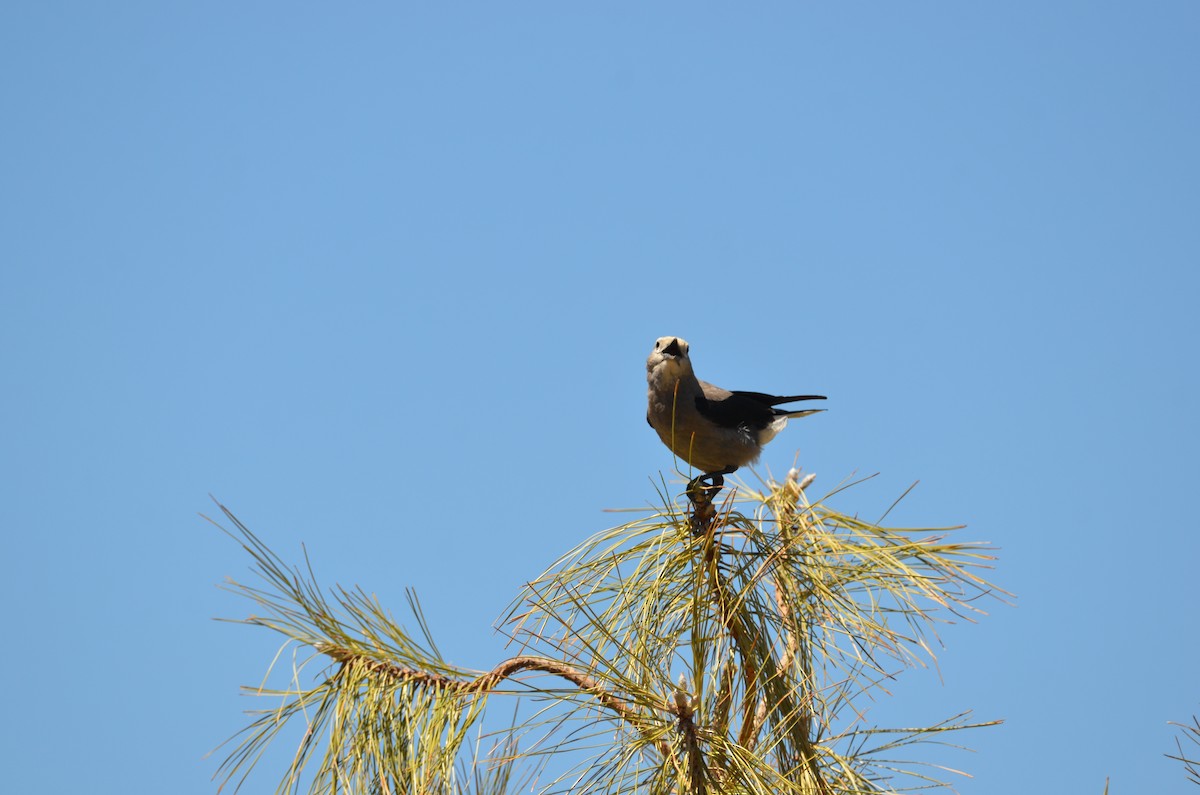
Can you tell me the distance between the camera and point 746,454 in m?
5.07

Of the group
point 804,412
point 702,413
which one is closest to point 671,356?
point 702,413

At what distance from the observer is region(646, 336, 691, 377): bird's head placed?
16.2 feet

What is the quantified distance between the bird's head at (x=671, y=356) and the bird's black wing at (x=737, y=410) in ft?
0.58

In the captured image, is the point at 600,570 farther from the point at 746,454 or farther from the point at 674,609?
the point at 746,454

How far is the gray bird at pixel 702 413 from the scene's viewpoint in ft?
15.9

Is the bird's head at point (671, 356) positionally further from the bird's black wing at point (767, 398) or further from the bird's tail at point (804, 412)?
the bird's tail at point (804, 412)

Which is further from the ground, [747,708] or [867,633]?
[867,633]

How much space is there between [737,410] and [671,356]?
0.46 m

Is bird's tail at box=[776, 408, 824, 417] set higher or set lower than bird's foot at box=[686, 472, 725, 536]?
higher

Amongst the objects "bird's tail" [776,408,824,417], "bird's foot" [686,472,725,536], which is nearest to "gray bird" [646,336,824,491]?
"bird's tail" [776,408,824,417]

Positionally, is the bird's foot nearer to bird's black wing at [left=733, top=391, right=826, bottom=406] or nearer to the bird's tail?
bird's black wing at [left=733, top=391, right=826, bottom=406]

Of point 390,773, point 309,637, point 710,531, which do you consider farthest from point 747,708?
point 309,637

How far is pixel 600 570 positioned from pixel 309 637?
2.85 ft

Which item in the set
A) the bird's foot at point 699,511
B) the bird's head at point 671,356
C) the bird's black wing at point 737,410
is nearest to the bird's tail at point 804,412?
the bird's black wing at point 737,410
